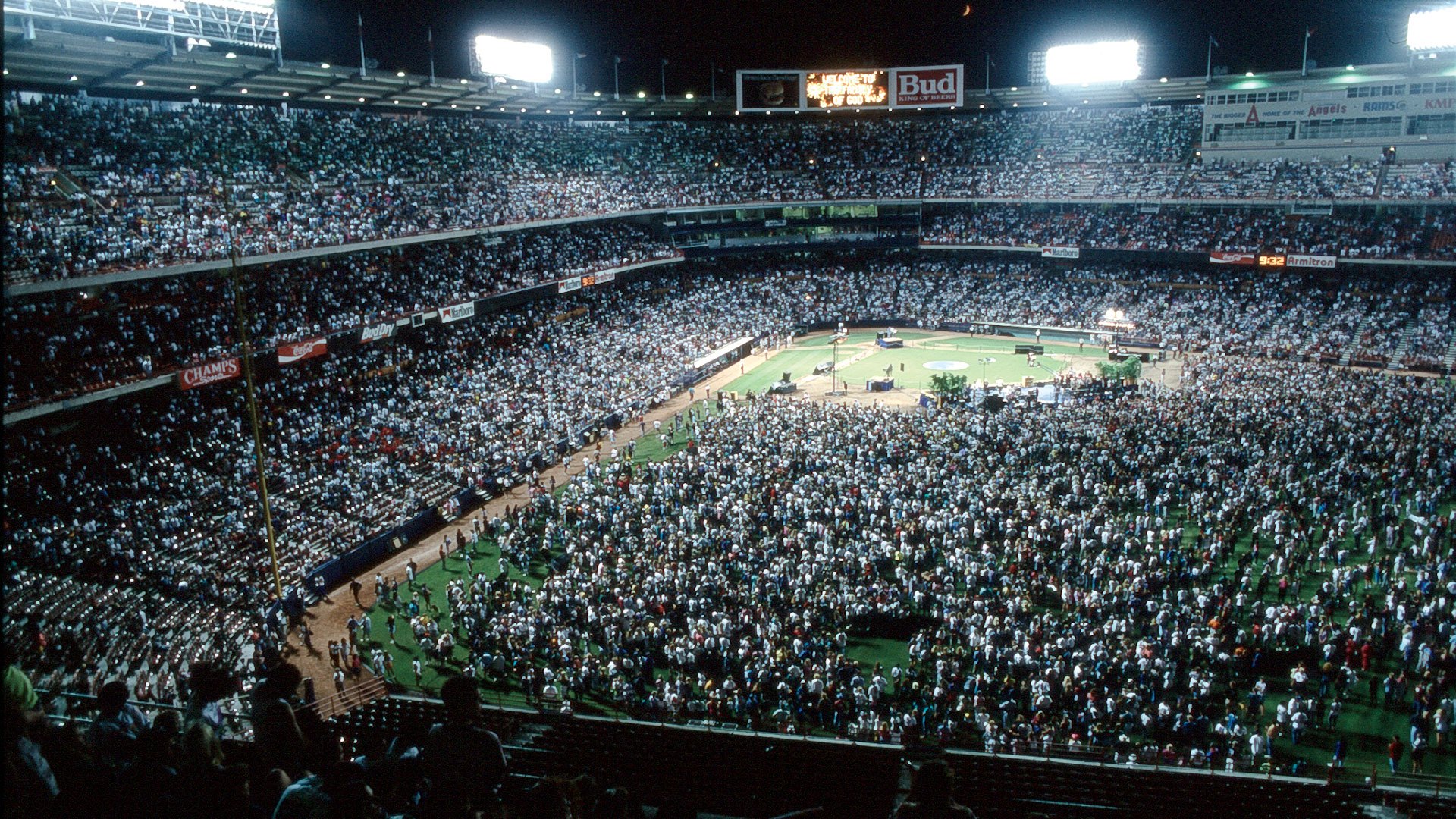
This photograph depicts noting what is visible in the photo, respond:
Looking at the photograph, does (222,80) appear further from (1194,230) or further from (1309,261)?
(1309,261)

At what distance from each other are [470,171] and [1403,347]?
49.5 m

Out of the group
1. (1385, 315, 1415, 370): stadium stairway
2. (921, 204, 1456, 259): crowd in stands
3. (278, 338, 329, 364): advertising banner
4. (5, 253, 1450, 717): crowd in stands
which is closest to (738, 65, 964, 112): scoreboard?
(921, 204, 1456, 259): crowd in stands

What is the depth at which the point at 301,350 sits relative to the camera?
1315 inches

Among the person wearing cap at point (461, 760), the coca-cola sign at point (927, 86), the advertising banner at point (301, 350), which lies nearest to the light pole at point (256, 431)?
the advertising banner at point (301, 350)

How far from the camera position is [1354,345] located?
47.6 m

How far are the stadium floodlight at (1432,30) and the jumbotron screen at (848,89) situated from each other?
30.2 metres

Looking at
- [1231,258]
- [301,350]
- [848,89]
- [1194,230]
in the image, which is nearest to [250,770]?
[301,350]

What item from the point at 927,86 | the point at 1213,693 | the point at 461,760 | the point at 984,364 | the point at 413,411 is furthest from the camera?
the point at 927,86

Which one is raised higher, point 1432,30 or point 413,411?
point 1432,30

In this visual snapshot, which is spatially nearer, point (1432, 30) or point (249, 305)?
point (249, 305)

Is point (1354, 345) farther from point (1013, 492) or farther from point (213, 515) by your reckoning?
point (213, 515)

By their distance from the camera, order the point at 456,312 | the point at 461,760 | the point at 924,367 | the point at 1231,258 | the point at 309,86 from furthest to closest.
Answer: the point at 1231,258 < the point at 924,367 < the point at 309,86 < the point at 456,312 < the point at 461,760

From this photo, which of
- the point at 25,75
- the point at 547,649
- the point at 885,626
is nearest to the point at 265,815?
the point at 547,649

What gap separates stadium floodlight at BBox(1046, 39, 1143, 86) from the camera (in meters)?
61.5
